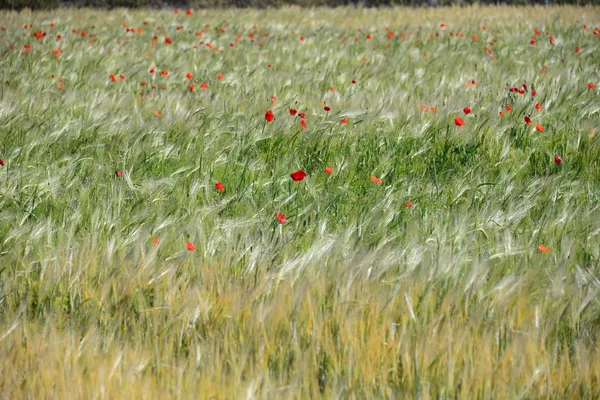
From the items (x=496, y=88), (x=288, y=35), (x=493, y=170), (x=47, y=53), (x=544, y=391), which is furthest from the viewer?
(x=288, y=35)

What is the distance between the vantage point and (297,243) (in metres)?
1.97

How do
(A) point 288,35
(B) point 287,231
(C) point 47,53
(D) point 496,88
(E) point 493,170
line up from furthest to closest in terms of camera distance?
(A) point 288,35
(C) point 47,53
(D) point 496,88
(E) point 493,170
(B) point 287,231

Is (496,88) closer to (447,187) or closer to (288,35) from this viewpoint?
(447,187)

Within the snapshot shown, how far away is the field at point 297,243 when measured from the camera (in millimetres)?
1351

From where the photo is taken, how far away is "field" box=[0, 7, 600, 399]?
1.35 metres

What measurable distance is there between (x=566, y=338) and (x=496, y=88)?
127 inches

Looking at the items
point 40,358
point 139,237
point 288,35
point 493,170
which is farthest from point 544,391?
point 288,35

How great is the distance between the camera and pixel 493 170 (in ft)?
9.46

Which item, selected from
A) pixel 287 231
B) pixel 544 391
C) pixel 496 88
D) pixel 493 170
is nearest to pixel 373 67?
pixel 496 88

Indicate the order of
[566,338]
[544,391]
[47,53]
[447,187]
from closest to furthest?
[544,391] → [566,338] → [447,187] → [47,53]

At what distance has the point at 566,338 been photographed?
1505 millimetres

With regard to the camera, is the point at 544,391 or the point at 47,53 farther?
the point at 47,53

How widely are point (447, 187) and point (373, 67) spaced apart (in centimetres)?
303

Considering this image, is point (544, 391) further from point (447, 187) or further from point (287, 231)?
point (447, 187)
